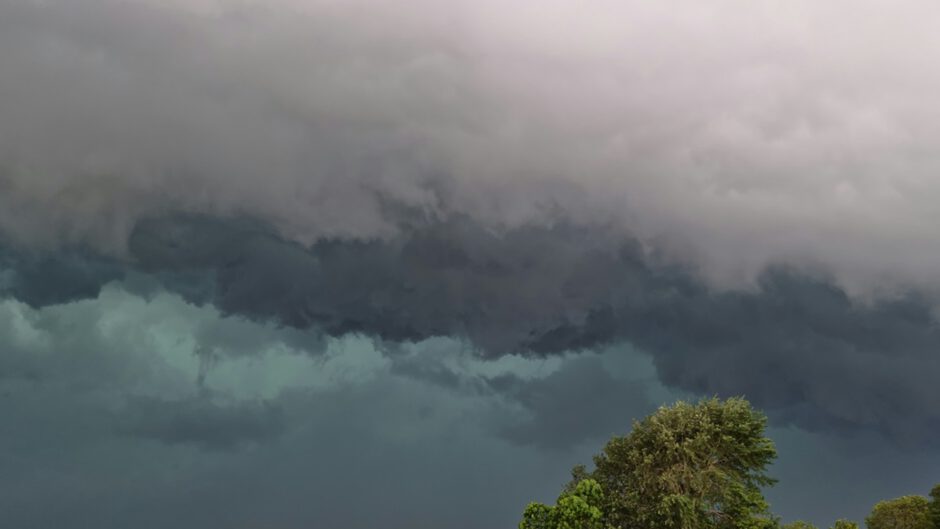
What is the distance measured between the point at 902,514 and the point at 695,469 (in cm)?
4601

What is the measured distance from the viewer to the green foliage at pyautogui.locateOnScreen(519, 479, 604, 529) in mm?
89188

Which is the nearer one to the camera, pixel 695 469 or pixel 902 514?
pixel 695 469

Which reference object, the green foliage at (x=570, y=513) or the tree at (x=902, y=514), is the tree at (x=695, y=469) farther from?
Result: the tree at (x=902, y=514)

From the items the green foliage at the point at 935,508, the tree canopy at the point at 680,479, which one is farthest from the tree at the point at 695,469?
the green foliage at the point at 935,508

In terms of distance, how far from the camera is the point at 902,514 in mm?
119562

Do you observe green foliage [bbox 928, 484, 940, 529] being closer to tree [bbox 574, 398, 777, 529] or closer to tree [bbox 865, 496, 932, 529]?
tree [bbox 865, 496, 932, 529]

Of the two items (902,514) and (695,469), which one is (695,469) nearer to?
(695,469)

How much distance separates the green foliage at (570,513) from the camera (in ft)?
293

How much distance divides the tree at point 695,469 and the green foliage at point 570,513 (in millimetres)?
5139

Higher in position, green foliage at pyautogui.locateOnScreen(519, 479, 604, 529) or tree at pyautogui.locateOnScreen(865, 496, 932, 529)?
tree at pyautogui.locateOnScreen(865, 496, 932, 529)

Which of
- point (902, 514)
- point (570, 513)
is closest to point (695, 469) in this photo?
point (570, 513)

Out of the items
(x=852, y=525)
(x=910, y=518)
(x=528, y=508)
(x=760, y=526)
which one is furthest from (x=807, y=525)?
(x=528, y=508)

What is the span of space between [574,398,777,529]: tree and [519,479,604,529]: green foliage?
514 centimetres

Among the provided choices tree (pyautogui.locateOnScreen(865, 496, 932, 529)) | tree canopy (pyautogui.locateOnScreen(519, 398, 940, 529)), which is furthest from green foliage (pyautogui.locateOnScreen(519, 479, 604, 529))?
tree (pyautogui.locateOnScreen(865, 496, 932, 529))
